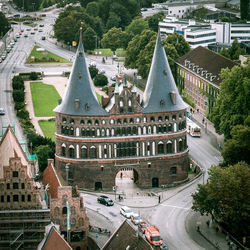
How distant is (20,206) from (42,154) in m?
35.2

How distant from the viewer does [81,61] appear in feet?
429

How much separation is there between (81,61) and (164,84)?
14.4 metres

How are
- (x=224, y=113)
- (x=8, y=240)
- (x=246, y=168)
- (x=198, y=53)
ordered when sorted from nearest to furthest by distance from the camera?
(x=8, y=240) < (x=246, y=168) < (x=224, y=113) < (x=198, y=53)

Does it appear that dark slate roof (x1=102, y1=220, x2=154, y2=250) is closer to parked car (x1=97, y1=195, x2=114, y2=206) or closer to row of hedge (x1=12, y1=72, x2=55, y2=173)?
parked car (x1=97, y1=195, x2=114, y2=206)

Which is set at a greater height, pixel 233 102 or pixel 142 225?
pixel 233 102

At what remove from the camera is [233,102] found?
473 feet

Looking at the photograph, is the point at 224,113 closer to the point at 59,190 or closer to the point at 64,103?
the point at 64,103

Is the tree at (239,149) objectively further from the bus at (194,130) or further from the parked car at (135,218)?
the bus at (194,130)

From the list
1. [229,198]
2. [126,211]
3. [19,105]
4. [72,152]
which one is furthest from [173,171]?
[19,105]

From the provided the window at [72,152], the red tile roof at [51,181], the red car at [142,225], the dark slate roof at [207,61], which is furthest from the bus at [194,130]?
the red tile roof at [51,181]

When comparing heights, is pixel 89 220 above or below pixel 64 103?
below

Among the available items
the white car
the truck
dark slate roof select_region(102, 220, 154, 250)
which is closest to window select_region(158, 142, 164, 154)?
the white car

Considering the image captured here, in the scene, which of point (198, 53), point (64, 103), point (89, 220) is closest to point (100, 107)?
point (64, 103)

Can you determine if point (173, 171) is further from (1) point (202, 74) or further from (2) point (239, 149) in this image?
(1) point (202, 74)
